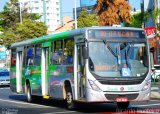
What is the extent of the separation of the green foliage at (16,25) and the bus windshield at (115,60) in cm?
5088

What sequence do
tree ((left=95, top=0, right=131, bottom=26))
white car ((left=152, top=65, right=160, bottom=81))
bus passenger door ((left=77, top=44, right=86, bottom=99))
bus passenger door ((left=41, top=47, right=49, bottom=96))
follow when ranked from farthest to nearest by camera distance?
tree ((left=95, top=0, right=131, bottom=26)) < white car ((left=152, top=65, right=160, bottom=81)) < bus passenger door ((left=41, top=47, right=49, bottom=96)) < bus passenger door ((left=77, top=44, right=86, bottom=99))

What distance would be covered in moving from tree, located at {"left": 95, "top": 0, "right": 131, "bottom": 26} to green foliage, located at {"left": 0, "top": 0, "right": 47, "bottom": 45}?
22.1 metres

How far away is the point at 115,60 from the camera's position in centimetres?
1681

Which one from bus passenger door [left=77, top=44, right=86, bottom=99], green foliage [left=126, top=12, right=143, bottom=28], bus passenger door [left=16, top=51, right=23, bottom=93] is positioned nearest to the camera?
bus passenger door [left=77, top=44, right=86, bottom=99]

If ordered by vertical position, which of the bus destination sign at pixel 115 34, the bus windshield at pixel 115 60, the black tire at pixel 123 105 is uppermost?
the bus destination sign at pixel 115 34

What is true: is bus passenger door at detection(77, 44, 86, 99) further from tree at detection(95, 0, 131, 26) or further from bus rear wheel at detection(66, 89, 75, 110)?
tree at detection(95, 0, 131, 26)

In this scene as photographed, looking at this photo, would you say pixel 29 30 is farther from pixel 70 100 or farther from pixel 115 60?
pixel 115 60

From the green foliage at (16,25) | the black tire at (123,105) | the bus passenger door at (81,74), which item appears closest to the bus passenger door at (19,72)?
the black tire at (123,105)

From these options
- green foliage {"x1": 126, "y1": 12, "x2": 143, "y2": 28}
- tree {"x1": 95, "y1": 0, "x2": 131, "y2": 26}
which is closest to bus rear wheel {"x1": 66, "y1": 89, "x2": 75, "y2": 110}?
tree {"x1": 95, "y1": 0, "x2": 131, "y2": 26}

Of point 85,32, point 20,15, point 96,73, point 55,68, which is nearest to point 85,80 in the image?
point 96,73

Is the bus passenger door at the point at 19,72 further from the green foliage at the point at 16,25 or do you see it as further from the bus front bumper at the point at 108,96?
the green foliage at the point at 16,25

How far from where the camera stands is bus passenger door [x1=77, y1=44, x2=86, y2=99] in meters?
17.1

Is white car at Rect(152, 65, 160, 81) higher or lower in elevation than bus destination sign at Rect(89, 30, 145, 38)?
lower

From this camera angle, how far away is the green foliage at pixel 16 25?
224 feet
